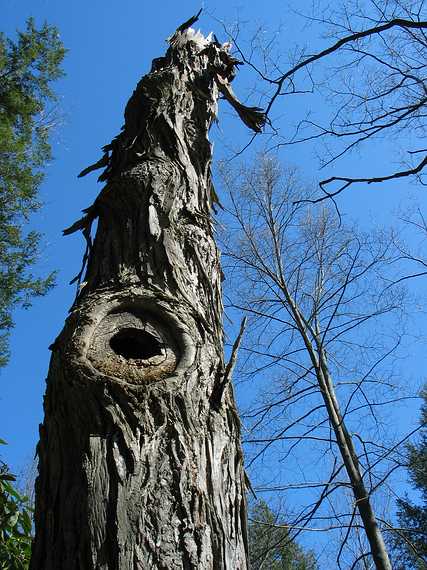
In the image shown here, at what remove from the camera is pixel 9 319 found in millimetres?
8977

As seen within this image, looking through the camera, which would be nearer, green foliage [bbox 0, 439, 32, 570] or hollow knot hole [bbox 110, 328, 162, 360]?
hollow knot hole [bbox 110, 328, 162, 360]

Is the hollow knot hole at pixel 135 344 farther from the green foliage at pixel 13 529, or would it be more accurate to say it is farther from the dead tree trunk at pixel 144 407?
the green foliage at pixel 13 529

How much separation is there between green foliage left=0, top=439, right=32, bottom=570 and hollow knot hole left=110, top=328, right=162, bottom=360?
2010mm

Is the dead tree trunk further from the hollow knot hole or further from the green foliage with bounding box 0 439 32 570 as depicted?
the green foliage with bounding box 0 439 32 570

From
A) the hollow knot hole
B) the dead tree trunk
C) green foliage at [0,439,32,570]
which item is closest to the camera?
the dead tree trunk

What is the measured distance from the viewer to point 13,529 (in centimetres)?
362

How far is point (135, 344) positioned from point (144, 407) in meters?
0.36

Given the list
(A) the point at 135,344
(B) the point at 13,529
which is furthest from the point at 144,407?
(B) the point at 13,529

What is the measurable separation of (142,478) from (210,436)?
277mm

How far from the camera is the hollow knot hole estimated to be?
202cm

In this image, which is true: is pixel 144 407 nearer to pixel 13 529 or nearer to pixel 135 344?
pixel 135 344

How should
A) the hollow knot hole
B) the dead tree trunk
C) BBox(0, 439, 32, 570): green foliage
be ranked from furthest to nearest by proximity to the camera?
BBox(0, 439, 32, 570): green foliage < the hollow knot hole < the dead tree trunk

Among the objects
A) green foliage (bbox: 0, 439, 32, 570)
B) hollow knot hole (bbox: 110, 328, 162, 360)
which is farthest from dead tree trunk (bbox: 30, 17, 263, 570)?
green foliage (bbox: 0, 439, 32, 570)

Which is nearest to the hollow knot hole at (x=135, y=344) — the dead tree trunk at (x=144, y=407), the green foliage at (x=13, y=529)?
the dead tree trunk at (x=144, y=407)
